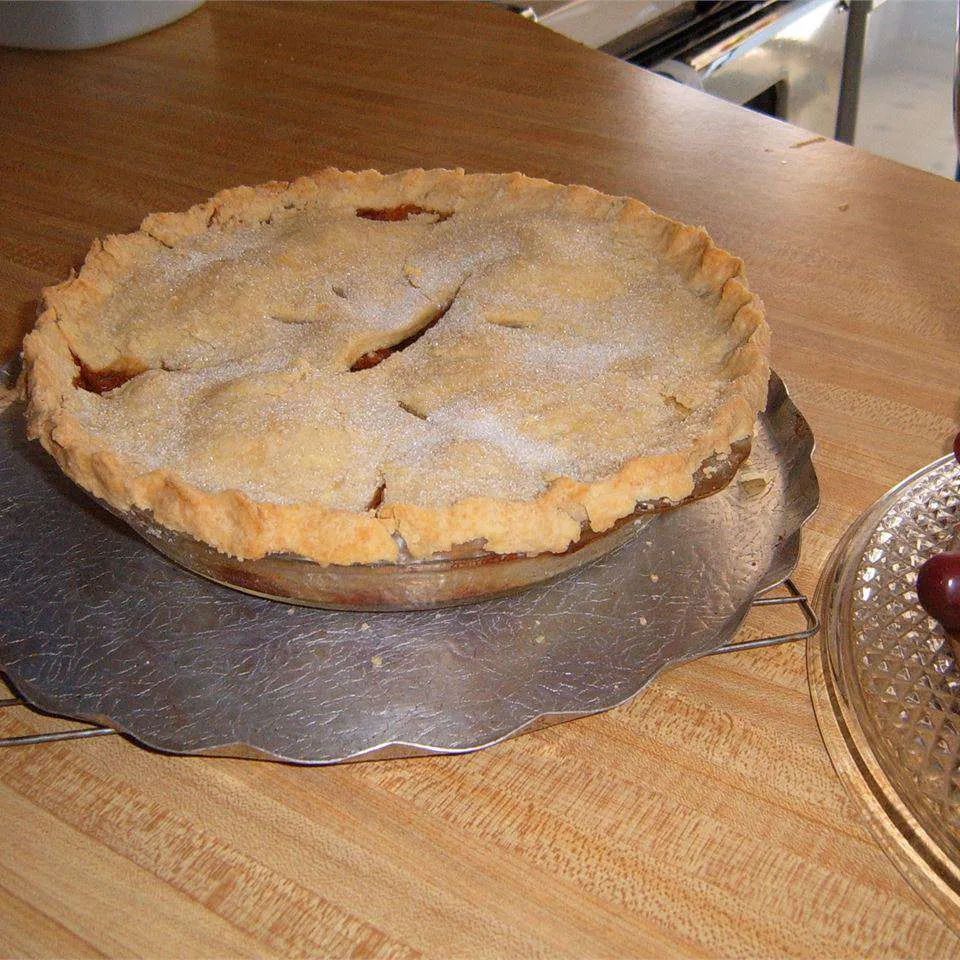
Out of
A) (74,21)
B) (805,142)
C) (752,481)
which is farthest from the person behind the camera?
(74,21)


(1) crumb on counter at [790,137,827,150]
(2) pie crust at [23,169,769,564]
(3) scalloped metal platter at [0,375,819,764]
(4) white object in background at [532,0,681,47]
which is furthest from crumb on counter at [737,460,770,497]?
(4) white object in background at [532,0,681,47]

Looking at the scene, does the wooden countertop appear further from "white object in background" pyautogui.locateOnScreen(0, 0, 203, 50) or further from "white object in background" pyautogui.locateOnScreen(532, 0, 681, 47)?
"white object in background" pyautogui.locateOnScreen(532, 0, 681, 47)

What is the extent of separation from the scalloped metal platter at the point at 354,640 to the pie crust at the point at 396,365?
12cm

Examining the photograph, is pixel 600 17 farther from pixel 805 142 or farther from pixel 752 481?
pixel 752 481

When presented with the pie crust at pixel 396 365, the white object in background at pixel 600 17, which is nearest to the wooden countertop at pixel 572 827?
the pie crust at pixel 396 365

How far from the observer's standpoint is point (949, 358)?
1.41 m

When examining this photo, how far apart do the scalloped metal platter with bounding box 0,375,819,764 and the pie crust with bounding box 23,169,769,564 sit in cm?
12

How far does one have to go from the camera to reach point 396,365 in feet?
3.73

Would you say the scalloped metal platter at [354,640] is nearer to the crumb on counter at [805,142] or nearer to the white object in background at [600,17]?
the crumb on counter at [805,142]

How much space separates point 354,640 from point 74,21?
6.87 feet

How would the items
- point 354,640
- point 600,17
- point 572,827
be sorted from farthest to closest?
point 600,17, point 354,640, point 572,827

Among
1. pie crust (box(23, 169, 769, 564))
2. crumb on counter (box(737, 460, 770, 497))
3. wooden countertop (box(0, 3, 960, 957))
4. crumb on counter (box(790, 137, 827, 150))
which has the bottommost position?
wooden countertop (box(0, 3, 960, 957))

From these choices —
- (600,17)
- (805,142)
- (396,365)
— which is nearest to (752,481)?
(396,365)

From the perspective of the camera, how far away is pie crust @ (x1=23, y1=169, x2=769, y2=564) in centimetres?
90
